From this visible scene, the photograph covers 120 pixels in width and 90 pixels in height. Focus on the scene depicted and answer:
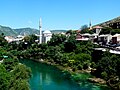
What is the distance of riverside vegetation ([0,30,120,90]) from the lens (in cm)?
2680

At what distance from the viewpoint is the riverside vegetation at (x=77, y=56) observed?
26797mm

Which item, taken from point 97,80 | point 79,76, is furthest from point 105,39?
point 97,80

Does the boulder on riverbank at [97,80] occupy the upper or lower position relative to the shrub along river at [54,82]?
upper

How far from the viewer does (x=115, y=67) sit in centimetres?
2669

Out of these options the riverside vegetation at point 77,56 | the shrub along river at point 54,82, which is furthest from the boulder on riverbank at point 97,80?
the shrub along river at point 54,82

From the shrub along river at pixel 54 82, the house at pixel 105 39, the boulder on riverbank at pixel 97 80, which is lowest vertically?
the shrub along river at pixel 54 82

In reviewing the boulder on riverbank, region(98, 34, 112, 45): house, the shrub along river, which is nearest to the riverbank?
the boulder on riverbank

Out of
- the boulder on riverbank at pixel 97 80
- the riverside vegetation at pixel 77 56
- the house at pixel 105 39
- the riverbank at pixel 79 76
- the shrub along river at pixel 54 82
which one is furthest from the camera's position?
the house at pixel 105 39

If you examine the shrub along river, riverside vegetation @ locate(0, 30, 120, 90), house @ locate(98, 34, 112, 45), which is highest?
house @ locate(98, 34, 112, 45)

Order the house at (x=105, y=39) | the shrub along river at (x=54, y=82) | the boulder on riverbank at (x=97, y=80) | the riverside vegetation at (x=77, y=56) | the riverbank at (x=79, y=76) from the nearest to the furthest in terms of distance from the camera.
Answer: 1. the shrub along river at (x=54, y=82)
2. the riverside vegetation at (x=77, y=56)
3. the boulder on riverbank at (x=97, y=80)
4. the riverbank at (x=79, y=76)
5. the house at (x=105, y=39)

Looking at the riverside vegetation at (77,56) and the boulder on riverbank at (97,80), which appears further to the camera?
the boulder on riverbank at (97,80)

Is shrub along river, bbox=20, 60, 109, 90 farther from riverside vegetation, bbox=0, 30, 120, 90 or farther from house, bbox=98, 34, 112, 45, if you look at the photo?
house, bbox=98, 34, 112, 45

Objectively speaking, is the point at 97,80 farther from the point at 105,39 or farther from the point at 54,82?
the point at 105,39

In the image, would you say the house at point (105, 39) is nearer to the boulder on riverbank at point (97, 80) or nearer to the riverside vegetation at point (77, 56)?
the riverside vegetation at point (77, 56)
